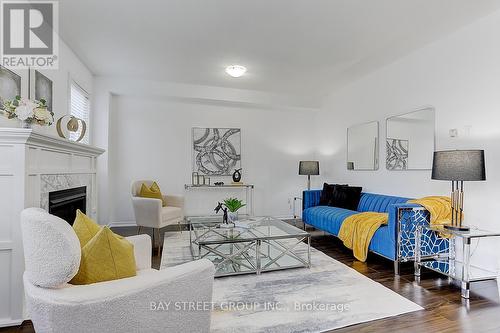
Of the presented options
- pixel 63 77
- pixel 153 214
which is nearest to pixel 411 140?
pixel 153 214

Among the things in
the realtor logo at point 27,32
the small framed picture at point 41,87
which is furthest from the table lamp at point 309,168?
the realtor logo at point 27,32

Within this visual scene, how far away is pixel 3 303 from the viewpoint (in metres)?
1.99

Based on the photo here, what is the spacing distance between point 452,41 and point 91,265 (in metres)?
4.23

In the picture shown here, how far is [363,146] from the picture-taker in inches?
193

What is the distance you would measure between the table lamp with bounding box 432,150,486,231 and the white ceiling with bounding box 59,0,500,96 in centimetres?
146

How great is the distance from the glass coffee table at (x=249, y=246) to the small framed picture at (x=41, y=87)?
221 cm

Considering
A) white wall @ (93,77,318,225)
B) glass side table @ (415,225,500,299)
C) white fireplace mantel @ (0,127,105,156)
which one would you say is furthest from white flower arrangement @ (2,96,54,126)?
glass side table @ (415,225,500,299)

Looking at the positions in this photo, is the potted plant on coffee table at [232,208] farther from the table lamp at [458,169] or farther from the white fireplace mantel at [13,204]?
the table lamp at [458,169]

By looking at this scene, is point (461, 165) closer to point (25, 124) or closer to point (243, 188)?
point (25, 124)

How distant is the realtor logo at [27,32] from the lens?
2.61 m

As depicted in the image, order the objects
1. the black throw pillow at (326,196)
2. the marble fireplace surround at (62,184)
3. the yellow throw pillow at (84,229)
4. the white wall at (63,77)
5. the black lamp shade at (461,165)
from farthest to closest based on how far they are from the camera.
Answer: the black throw pillow at (326,196)
the white wall at (63,77)
the black lamp shade at (461,165)
the marble fireplace surround at (62,184)
the yellow throw pillow at (84,229)

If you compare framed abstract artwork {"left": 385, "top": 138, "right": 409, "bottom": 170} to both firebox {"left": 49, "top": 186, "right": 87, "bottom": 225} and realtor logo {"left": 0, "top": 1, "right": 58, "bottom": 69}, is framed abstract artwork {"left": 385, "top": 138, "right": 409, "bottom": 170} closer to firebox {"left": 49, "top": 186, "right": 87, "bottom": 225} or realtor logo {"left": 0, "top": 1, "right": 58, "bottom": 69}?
firebox {"left": 49, "top": 186, "right": 87, "bottom": 225}

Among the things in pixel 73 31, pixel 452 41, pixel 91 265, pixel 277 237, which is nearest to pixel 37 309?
pixel 91 265

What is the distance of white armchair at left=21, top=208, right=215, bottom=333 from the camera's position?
1.16 meters
